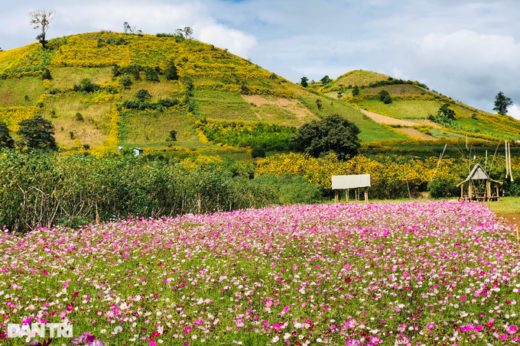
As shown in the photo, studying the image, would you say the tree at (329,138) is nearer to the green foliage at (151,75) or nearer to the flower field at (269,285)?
the flower field at (269,285)

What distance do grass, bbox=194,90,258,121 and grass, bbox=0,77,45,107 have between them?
32.9m

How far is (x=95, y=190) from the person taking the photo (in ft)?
47.6

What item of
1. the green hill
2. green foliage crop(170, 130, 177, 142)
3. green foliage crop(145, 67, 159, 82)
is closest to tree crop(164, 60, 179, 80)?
the green hill

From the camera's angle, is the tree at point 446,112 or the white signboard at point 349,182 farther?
the tree at point 446,112

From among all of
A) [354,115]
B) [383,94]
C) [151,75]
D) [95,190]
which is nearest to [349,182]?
[95,190]

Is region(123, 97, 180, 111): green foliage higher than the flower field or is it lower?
higher

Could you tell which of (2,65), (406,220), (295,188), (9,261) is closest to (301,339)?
(9,261)

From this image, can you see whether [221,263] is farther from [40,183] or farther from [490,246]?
[40,183]

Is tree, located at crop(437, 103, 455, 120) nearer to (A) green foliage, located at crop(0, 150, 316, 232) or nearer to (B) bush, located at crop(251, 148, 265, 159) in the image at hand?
(B) bush, located at crop(251, 148, 265, 159)

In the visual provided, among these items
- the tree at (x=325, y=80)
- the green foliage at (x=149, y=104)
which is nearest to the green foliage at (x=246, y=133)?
the green foliage at (x=149, y=104)

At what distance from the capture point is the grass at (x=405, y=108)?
101 meters

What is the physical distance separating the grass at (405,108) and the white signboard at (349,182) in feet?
275

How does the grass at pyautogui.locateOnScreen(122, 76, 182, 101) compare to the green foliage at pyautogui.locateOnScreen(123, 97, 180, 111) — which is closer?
the green foliage at pyautogui.locateOnScreen(123, 97, 180, 111)

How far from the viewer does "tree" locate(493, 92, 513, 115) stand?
12181 centimetres
